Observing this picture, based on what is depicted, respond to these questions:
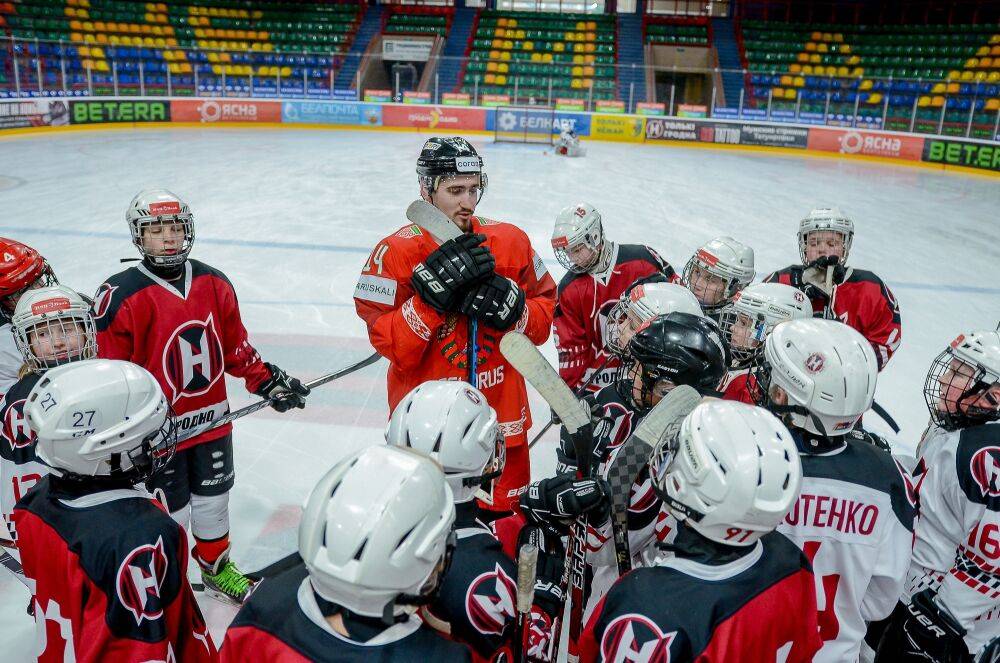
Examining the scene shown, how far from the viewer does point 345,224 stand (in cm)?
912

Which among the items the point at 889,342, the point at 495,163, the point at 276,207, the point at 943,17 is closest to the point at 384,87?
the point at 495,163

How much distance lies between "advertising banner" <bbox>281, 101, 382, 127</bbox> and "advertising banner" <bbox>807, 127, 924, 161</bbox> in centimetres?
1093

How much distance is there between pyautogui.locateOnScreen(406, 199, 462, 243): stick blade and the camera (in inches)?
94.8

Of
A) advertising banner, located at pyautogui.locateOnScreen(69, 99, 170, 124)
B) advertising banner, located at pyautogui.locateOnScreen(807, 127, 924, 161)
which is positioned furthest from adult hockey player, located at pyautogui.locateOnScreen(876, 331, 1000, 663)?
advertising banner, located at pyautogui.locateOnScreen(69, 99, 170, 124)

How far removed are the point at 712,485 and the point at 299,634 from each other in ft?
2.58

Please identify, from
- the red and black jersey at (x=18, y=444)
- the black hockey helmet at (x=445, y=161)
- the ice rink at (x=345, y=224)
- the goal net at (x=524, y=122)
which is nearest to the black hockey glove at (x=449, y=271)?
the black hockey helmet at (x=445, y=161)

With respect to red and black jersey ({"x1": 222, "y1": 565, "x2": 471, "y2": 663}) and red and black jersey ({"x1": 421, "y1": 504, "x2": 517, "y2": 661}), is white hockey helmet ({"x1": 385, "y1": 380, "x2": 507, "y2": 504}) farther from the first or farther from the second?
red and black jersey ({"x1": 222, "y1": 565, "x2": 471, "y2": 663})

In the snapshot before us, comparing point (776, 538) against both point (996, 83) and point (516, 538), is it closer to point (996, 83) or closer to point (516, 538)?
point (516, 538)

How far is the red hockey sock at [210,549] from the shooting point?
116 inches

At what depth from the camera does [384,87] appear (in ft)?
76.1

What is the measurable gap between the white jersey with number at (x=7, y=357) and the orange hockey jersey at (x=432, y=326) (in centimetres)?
130

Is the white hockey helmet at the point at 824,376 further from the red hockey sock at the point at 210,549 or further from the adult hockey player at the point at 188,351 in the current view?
the red hockey sock at the point at 210,549

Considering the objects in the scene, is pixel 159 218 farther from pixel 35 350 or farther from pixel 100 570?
pixel 100 570

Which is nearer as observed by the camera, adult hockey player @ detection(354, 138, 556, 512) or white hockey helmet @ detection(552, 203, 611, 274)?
adult hockey player @ detection(354, 138, 556, 512)
